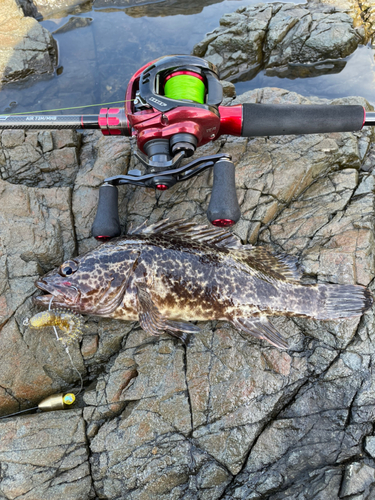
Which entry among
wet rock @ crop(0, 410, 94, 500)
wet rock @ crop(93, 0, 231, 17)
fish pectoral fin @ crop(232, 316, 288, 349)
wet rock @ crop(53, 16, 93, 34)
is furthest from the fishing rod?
wet rock @ crop(93, 0, 231, 17)

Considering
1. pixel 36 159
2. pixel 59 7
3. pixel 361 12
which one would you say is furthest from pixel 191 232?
pixel 59 7

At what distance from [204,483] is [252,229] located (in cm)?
303

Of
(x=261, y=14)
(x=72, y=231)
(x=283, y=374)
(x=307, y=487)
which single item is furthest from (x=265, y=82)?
(x=307, y=487)

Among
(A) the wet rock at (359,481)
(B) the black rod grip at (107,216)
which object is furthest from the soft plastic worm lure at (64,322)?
(A) the wet rock at (359,481)

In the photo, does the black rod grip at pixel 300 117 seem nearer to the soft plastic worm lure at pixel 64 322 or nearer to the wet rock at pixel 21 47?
the soft plastic worm lure at pixel 64 322

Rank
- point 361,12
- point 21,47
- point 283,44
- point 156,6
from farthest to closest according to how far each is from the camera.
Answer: point 156,6 → point 361,12 → point 283,44 → point 21,47

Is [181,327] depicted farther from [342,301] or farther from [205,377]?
[342,301]

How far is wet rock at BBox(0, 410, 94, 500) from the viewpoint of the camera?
394cm

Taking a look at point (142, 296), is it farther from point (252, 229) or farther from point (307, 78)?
point (307, 78)

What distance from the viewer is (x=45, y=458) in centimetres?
403

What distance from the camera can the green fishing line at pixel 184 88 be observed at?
444cm

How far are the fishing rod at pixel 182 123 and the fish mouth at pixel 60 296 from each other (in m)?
0.74

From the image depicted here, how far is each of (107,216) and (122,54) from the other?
5028 mm

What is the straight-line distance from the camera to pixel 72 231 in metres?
5.11
